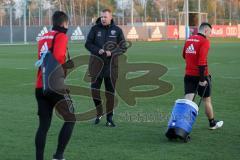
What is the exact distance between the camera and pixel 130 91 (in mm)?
14258

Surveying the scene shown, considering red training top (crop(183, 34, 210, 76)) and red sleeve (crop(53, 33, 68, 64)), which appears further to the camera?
red training top (crop(183, 34, 210, 76))

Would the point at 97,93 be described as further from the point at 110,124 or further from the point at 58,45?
the point at 58,45

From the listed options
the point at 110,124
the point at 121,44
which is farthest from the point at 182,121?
the point at 121,44

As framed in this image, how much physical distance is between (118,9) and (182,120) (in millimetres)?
72146

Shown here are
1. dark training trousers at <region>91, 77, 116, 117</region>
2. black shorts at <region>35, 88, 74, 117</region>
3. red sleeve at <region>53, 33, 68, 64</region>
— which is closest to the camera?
red sleeve at <region>53, 33, 68, 64</region>

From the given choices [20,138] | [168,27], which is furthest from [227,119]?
[168,27]

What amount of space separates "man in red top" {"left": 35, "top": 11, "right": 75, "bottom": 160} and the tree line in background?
162ft

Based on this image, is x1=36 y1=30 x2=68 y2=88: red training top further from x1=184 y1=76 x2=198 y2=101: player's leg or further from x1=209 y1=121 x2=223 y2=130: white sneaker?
x1=209 y1=121 x2=223 y2=130: white sneaker

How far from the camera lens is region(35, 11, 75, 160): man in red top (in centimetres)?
616

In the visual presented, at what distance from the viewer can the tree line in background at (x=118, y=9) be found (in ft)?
190

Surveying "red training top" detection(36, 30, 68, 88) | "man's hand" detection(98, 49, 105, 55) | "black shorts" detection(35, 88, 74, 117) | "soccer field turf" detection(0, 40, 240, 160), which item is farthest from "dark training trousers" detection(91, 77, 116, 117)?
"red training top" detection(36, 30, 68, 88)

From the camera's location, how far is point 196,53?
8.37 metres

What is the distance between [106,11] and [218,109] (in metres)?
3.42

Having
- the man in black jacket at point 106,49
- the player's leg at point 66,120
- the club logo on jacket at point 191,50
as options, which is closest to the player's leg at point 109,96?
the man in black jacket at point 106,49
